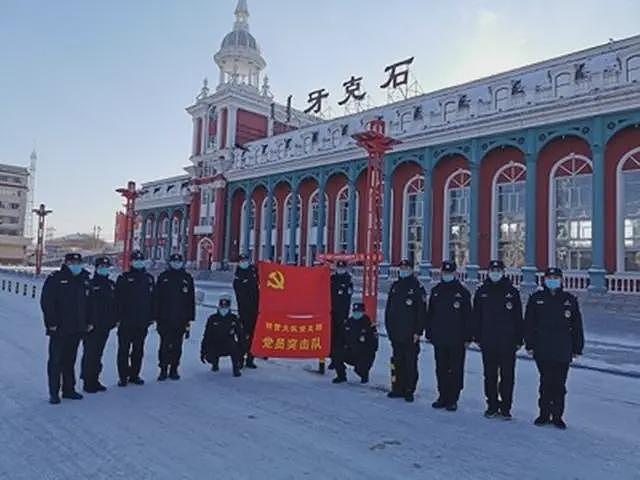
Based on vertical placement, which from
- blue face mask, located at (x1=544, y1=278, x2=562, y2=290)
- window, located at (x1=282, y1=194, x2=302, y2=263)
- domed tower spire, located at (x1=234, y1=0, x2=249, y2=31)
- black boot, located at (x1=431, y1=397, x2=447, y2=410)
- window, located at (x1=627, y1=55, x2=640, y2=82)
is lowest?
black boot, located at (x1=431, y1=397, x2=447, y2=410)

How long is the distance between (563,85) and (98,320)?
24126 mm

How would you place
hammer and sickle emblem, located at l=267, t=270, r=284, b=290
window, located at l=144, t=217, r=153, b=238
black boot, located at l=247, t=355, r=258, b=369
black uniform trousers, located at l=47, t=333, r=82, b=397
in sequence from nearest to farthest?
black uniform trousers, located at l=47, t=333, r=82, b=397 → hammer and sickle emblem, located at l=267, t=270, r=284, b=290 → black boot, located at l=247, t=355, r=258, b=369 → window, located at l=144, t=217, r=153, b=238

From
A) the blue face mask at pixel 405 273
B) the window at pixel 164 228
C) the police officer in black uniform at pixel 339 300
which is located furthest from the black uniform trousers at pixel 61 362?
the window at pixel 164 228

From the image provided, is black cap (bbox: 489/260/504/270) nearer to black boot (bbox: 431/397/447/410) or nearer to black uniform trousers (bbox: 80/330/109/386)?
black boot (bbox: 431/397/447/410)

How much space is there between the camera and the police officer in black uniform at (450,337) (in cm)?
609

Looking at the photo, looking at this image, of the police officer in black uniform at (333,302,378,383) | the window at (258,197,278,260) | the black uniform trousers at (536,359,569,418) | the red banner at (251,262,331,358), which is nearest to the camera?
the black uniform trousers at (536,359,569,418)

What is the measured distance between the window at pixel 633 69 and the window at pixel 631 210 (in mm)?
3153

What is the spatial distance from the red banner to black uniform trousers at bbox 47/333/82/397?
2.58 meters

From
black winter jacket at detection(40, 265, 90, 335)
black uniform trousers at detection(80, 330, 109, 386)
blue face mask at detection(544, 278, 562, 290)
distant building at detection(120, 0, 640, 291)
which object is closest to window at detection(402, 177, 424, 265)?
distant building at detection(120, 0, 640, 291)

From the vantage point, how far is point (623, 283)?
2134cm

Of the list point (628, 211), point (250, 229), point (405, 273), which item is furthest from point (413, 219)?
point (405, 273)

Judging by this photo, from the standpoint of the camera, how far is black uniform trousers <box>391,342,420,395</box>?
646 centimetres

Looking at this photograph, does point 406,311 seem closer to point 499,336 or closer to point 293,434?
point 499,336

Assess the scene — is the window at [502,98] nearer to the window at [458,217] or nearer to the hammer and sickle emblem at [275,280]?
the window at [458,217]
